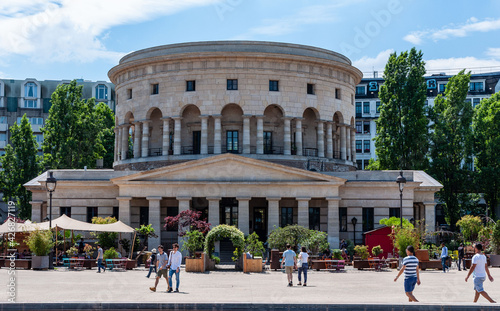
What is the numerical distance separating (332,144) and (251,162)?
56.8ft

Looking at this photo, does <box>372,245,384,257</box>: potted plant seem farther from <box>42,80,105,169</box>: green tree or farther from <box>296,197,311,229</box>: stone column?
<box>42,80,105,169</box>: green tree

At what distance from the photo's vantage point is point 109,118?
88500 mm

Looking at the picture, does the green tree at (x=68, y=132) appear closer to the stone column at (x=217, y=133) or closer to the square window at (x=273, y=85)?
the stone column at (x=217, y=133)

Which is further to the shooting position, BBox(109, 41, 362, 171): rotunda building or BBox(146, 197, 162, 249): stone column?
BBox(109, 41, 362, 171): rotunda building

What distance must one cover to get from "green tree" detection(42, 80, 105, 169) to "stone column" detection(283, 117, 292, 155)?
78.4 feet

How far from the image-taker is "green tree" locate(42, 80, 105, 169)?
2908 inches

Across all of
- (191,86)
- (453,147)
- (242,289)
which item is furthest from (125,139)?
(242,289)

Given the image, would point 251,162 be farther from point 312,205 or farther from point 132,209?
point 132,209

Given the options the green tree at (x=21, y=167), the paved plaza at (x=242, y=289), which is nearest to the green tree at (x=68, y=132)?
the green tree at (x=21, y=167)

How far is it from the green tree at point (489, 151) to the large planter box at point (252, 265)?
39125 mm

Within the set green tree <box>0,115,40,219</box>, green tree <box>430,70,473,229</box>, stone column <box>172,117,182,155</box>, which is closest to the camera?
stone column <box>172,117,182,155</box>

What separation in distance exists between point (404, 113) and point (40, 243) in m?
39.2

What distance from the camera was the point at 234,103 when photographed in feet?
204

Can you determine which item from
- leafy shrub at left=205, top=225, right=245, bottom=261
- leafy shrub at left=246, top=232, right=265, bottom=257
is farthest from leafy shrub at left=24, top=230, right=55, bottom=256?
leafy shrub at left=246, top=232, right=265, bottom=257
